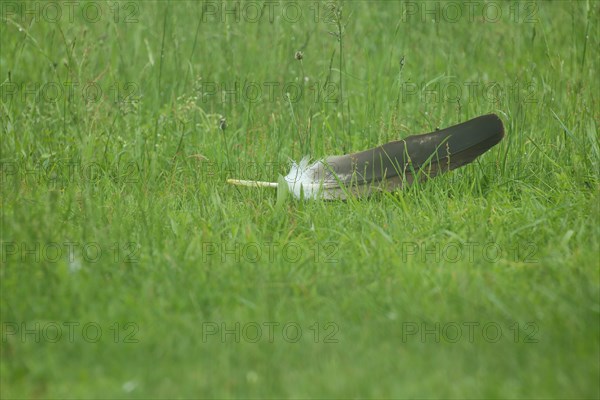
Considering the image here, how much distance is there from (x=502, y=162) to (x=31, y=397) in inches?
101

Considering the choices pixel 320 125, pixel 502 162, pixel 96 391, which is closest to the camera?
pixel 96 391

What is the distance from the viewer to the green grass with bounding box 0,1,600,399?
8.05 feet

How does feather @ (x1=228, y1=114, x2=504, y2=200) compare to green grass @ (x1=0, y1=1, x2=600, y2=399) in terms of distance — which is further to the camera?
feather @ (x1=228, y1=114, x2=504, y2=200)

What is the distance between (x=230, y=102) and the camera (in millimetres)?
4961

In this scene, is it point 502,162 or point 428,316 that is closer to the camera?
point 428,316

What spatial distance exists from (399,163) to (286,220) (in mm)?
700

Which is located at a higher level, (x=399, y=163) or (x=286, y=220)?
(x=399, y=163)

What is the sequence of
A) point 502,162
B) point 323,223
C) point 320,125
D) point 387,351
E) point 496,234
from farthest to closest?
point 320,125
point 502,162
point 323,223
point 496,234
point 387,351

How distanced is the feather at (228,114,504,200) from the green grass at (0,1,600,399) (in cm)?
10

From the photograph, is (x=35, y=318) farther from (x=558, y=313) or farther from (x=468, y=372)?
(x=558, y=313)

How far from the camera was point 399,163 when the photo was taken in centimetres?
391

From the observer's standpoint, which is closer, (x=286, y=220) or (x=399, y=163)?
(x=286, y=220)

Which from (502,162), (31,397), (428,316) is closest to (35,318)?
(31,397)

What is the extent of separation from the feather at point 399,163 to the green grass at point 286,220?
0.33 ft
